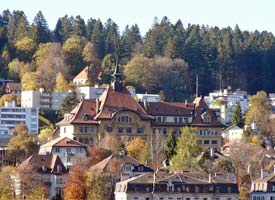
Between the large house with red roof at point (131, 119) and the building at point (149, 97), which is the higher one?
the building at point (149, 97)

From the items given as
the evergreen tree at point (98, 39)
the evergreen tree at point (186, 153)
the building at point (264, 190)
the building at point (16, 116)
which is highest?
the evergreen tree at point (98, 39)

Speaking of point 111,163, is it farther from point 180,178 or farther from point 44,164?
point 180,178

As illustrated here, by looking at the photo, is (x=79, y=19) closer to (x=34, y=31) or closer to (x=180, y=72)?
(x=34, y=31)

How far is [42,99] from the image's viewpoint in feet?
534

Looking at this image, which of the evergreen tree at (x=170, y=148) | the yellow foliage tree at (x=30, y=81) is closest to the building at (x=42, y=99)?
the yellow foliage tree at (x=30, y=81)

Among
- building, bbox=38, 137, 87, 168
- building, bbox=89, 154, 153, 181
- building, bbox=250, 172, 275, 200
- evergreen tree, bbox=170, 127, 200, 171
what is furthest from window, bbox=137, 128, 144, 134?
building, bbox=250, 172, 275, 200

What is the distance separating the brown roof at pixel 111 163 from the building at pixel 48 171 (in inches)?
110

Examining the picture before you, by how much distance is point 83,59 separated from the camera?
579 ft

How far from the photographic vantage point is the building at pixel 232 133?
488 feet

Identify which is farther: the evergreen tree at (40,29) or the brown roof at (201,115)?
the evergreen tree at (40,29)

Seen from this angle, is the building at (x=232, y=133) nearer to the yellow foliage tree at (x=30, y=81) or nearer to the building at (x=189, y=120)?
the building at (x=189, y=120)

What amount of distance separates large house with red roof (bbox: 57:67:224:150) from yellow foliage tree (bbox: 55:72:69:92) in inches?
1312

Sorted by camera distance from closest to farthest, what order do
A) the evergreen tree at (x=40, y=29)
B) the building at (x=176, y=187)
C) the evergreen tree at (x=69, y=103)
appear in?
the building at (x=176, y=187) < the evergreen tree at (x=69, y=103) < the evergreen tree at (x=40, y=29)

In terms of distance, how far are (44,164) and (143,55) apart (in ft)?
223
